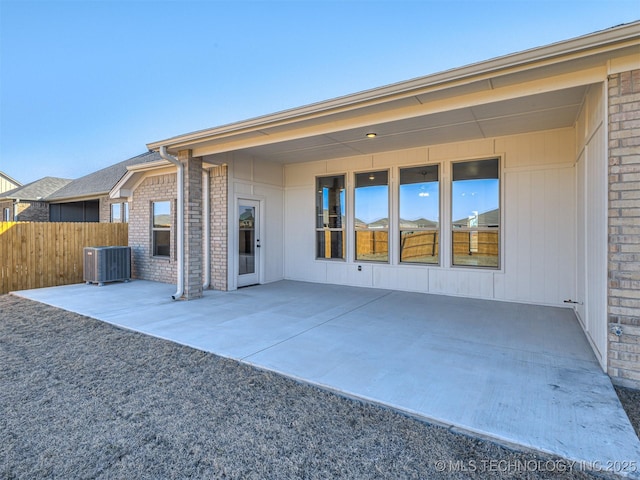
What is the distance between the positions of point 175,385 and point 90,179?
16958 mm

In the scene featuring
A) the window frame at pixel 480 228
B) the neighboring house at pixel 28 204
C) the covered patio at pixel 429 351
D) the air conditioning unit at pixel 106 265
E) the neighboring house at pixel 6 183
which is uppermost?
the neighboring house at pixel 6 183

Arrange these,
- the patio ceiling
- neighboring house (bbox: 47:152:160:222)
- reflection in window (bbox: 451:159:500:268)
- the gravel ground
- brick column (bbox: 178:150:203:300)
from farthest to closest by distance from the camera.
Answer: neighboring house (bbox: 47:152:160:222) < brick column (bbox: 178:150:203:300) < reflection in window (bbox: 451:159:500:268) < the patio ceiling < the gravel ground

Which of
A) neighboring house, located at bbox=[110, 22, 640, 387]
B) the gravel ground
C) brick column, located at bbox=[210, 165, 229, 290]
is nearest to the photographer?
the gravel ground

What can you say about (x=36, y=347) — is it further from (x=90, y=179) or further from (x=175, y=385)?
(x=90, y=179)

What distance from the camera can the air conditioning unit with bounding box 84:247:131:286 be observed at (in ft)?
26.8

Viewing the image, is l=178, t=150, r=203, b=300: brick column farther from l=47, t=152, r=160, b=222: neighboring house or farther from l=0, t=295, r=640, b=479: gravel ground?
l=47, t=152, r=160, b=222: neighboring house

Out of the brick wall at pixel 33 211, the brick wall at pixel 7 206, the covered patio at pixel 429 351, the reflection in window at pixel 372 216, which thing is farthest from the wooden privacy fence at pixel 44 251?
the brick wall at pixel 7 206

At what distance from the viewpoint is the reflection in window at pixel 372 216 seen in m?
7.62

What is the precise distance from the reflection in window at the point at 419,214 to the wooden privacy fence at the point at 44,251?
8.31m

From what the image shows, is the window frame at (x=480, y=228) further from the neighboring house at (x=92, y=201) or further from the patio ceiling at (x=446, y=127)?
the neighboring house at (x=92, y=201)

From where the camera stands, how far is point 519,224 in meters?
6.13

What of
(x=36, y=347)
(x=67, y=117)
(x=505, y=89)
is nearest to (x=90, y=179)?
(x=67, y=117)

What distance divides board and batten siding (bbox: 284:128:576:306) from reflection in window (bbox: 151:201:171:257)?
17.2ft

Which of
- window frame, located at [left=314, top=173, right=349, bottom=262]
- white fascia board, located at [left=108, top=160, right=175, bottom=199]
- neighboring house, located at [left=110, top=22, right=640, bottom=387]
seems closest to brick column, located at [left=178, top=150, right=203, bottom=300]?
neighboring house, located at [left=110, top=22, right=640, bottom=387]
